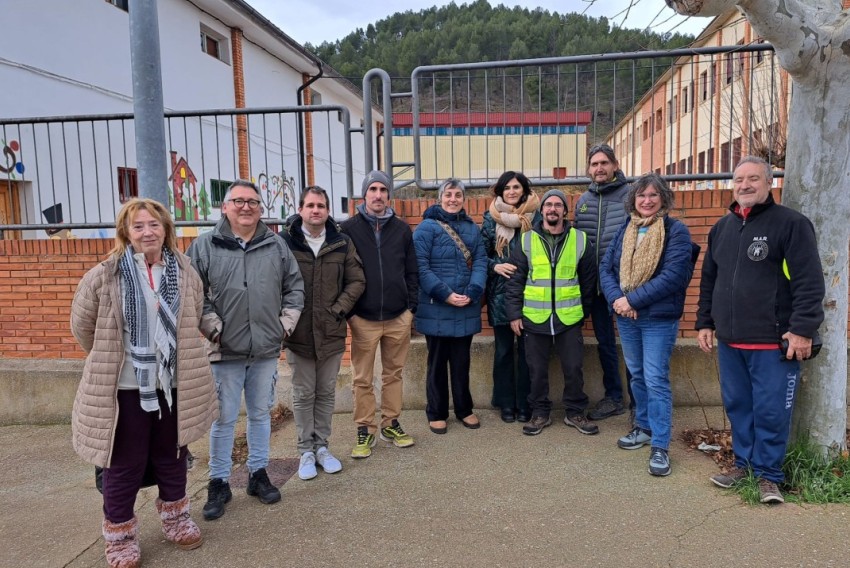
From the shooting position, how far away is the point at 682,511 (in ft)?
10.3

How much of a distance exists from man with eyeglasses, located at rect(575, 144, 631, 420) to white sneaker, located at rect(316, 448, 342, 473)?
2.03m

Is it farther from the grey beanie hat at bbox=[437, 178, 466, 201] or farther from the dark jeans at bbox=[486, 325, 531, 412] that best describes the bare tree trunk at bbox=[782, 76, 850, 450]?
the grey beanie hat at bbox=[437, 178, 466, 201]

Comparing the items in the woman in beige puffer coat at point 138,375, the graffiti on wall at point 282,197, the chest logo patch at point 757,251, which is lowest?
the woman in beige puffer coat at point 138,375

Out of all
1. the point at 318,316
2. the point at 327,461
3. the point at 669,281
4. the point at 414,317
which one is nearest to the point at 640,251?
the point at 669,281

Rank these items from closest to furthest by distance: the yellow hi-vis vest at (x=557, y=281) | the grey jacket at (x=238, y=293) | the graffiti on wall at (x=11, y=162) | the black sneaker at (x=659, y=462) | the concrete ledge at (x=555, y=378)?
the grey jacket at (x=238, y=293) < the black sneaker at (x=659, y=462) < the yellow hi-vis vest at (x=557, y=281) < the concrete ledge at (x=555, y=378) < the graffiti on wall at (x=11, y=162)

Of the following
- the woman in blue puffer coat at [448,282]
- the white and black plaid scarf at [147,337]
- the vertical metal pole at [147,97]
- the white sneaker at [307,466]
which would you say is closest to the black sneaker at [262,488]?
the white sneaker at [307,466]

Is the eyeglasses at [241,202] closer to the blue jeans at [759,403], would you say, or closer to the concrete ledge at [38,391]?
the blue jeans at [759,403]

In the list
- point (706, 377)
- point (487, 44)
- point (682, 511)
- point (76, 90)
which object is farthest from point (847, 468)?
point (487, 44)

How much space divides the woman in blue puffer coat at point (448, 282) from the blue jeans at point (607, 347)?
37.2 inches

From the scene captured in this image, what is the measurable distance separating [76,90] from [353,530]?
370 inches

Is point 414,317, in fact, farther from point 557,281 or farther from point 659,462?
point 659,462

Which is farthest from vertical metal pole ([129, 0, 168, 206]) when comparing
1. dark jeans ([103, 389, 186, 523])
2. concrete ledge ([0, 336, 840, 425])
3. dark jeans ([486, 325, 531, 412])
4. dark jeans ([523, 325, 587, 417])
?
dark jeans ([523, 325, 587, 417])

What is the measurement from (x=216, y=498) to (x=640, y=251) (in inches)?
118

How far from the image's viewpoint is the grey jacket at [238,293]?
3258 millimetres
